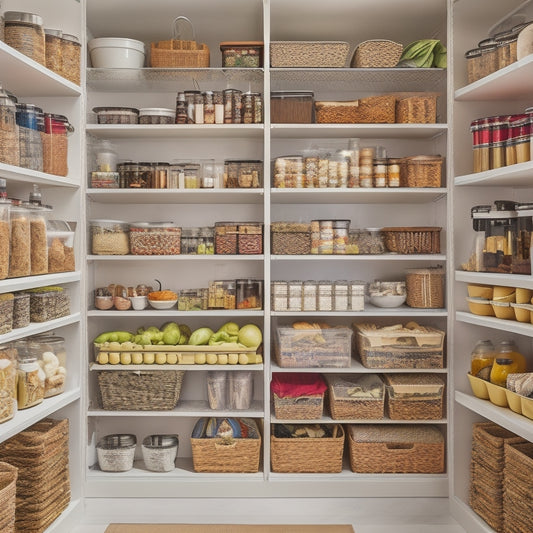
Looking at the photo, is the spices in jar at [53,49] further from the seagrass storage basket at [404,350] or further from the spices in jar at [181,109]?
the seagrass storage basket at [404,350]

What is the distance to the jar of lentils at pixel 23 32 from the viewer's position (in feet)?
8.65

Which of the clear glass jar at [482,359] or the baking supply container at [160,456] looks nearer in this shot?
the clear glass jar at [482,359]

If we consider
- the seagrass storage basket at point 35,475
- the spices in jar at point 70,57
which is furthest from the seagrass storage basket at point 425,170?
the seagrass storage basket at point 35,475

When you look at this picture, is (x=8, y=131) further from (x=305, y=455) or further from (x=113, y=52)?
(x=305, y=455)

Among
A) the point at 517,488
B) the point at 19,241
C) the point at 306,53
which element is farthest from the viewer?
the point at 306,53

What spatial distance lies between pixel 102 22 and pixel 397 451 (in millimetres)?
3023

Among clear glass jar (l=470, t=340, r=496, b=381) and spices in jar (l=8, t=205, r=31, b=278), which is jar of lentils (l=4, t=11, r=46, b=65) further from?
clear glass jar (l=470, t=340, r=496, b=381)

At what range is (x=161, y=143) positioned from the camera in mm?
3734

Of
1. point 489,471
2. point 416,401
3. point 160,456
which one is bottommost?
point 160,456

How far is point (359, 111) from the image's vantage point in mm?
3391

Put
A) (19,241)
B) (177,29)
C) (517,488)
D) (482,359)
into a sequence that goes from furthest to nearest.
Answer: (177,29)
(482,359)
(517,488)
(19,241)

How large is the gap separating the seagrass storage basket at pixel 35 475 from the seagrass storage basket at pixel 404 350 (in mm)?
1726

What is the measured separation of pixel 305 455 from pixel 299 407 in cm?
29

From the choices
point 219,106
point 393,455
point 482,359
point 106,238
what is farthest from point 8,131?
point 393,455
